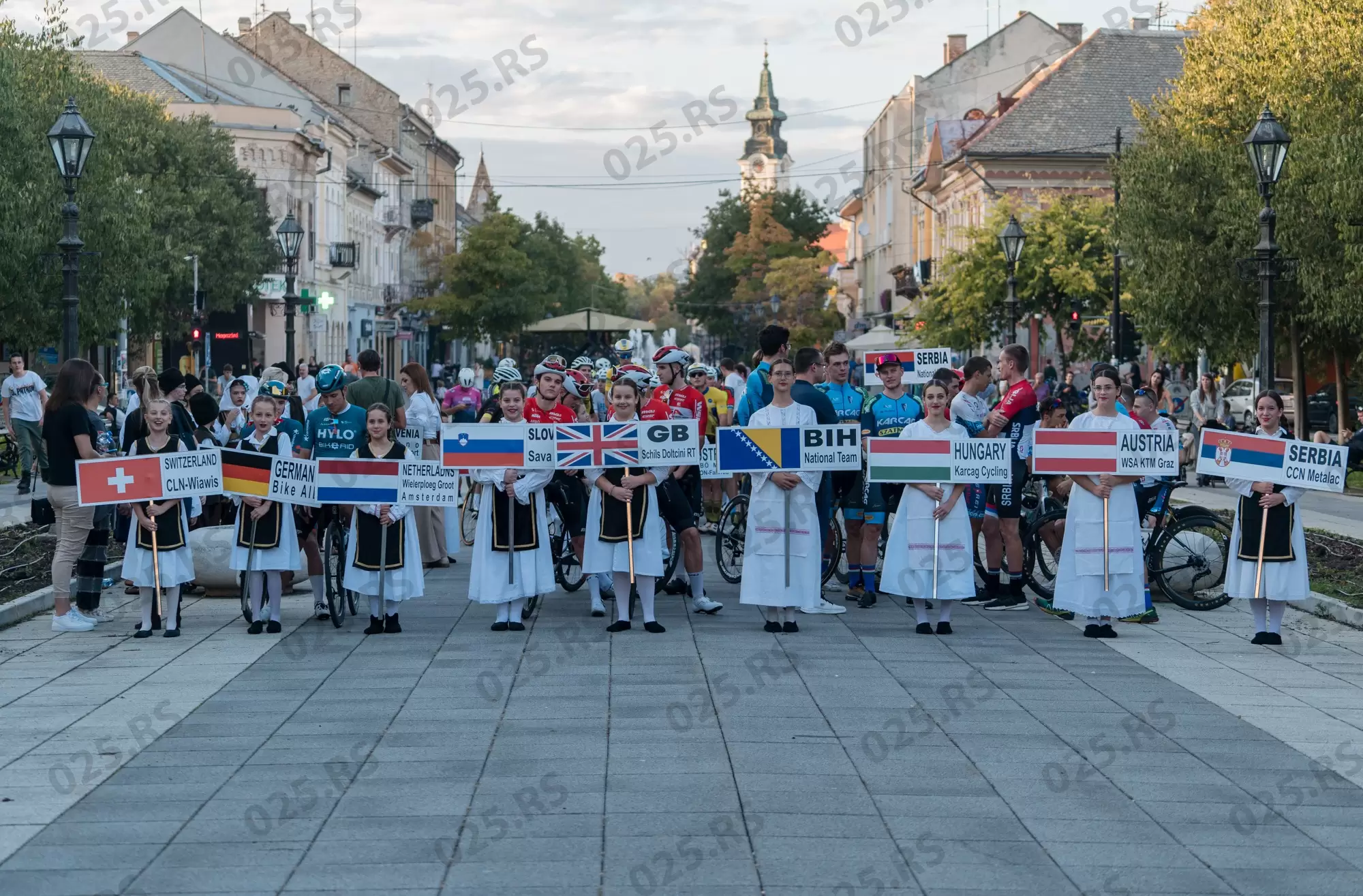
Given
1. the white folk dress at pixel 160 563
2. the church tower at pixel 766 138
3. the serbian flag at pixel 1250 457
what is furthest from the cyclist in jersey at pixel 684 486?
the church tower at pixel 766 138

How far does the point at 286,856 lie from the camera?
5.81 meters

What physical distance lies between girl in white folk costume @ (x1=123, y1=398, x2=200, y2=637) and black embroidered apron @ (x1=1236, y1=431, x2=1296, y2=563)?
267 inches

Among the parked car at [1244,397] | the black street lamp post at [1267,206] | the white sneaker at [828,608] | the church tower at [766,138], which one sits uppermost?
the church tower at [766,138]

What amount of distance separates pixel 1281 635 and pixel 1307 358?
77.3ft

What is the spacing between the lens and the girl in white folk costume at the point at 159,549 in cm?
1099

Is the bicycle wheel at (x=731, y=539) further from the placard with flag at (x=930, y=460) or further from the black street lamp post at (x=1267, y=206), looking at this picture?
the black street lamp post at (x=1267, y=206)

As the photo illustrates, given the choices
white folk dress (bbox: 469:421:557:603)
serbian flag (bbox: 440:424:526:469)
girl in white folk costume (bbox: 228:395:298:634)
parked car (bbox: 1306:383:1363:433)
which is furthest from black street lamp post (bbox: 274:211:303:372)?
parked car (bbox: 1306:383:1363:433)

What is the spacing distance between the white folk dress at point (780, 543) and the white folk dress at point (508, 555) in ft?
4.43

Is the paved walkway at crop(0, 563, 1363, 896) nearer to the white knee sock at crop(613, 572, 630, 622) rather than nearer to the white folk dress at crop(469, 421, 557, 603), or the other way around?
the white knee sock at crop(613, 572, 630, 622)

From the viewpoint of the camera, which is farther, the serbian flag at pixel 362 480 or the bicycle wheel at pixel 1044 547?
the bicycle wheel at pixel 1044 547

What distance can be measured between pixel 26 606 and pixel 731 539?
5.43 metres

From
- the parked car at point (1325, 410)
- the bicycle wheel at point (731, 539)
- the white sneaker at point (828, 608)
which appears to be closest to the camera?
the white sneaker at point (828, 608)

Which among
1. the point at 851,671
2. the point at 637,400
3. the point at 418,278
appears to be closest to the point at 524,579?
the point at 637,400

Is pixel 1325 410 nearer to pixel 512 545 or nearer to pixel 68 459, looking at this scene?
pixel 512 545
